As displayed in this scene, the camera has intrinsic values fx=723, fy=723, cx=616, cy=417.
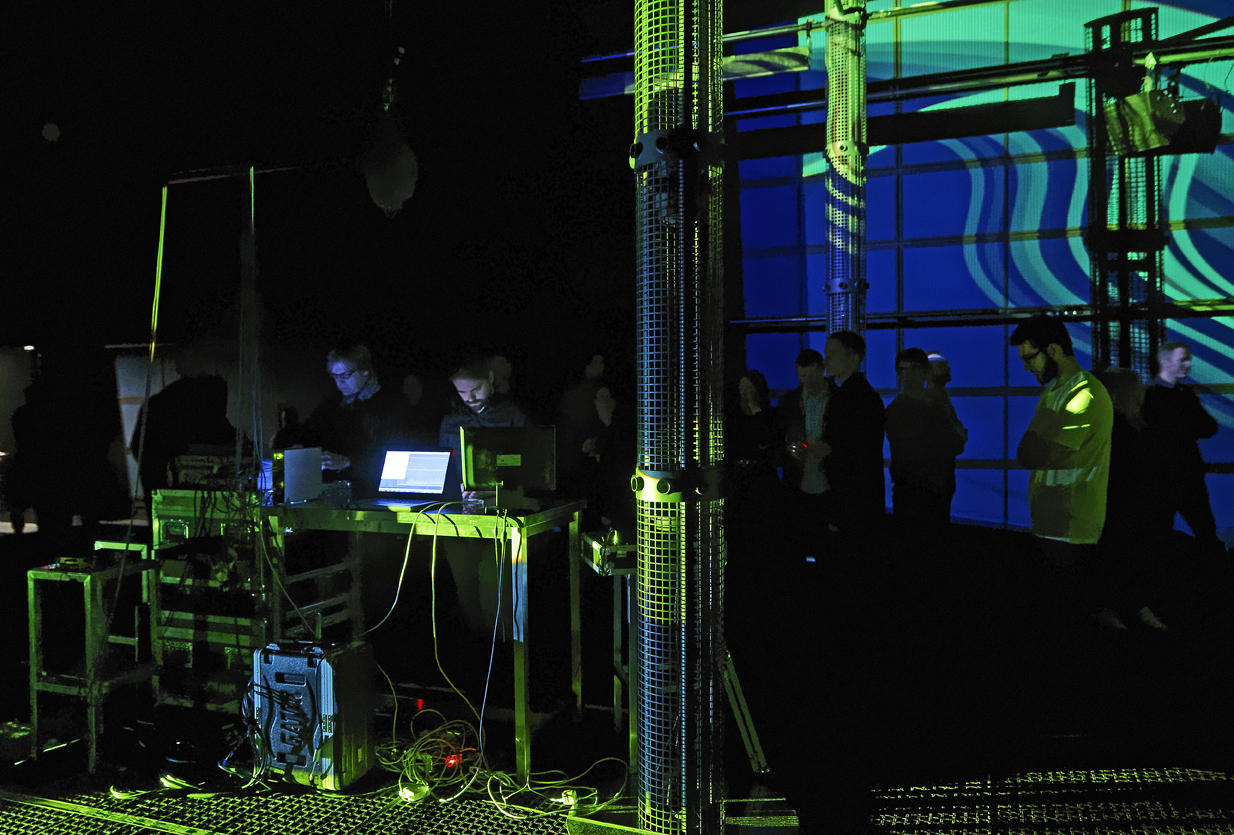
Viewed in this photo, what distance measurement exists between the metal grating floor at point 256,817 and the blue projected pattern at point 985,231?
6.29 meters

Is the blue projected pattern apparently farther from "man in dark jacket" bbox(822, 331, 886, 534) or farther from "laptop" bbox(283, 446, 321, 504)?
"laptop" bbox(283, 446, 321, 504)

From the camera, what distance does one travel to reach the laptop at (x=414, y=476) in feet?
10.2

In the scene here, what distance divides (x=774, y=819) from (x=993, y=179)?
24.7ft

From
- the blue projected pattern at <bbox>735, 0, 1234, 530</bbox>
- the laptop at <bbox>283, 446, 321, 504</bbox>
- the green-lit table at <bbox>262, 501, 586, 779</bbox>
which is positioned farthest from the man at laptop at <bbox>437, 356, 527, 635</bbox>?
the blue projected pattern at <bbox>735, 0, 1234, 530</bbox>

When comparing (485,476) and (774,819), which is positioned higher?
(485,476)

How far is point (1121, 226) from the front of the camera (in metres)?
7.11

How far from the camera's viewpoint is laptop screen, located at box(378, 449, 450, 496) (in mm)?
3144

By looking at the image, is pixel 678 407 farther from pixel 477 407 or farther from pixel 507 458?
pixel 477 407

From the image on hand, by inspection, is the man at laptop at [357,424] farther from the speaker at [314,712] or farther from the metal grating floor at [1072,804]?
the metal grating floor at [1072,804]

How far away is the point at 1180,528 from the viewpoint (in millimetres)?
6965

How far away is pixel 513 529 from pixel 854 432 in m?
2.23

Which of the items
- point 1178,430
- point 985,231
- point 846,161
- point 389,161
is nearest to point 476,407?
point 389,161

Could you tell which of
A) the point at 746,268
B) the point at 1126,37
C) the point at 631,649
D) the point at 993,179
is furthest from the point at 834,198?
the point at 631,649

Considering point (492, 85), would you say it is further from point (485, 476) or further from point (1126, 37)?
point (1126, 37)
